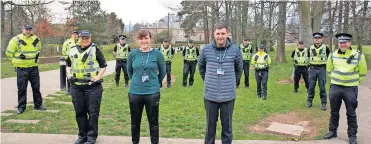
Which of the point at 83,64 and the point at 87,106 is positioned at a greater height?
the point at 83,64

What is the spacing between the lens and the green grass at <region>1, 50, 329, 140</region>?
6.51 meters

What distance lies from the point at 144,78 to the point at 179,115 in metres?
3.24

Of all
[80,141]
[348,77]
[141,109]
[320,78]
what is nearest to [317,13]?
[320,78]

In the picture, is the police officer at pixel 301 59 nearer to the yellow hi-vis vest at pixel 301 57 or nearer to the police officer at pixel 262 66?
the yellow hi-vis vest at pixel 301 57

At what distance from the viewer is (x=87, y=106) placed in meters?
5.54

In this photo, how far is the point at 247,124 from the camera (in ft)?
24.5

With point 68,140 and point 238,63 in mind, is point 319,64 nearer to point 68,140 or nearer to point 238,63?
point 238,63

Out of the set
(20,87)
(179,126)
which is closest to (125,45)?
(20,87)

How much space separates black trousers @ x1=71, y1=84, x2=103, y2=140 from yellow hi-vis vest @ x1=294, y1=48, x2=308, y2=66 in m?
8.26

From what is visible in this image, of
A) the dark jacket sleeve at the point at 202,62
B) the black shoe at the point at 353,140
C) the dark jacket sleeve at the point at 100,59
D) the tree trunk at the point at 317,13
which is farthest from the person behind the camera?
the tree trunk at the point at 317,13

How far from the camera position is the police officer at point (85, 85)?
5.45 m

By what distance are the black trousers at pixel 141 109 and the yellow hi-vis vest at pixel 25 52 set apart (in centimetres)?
397

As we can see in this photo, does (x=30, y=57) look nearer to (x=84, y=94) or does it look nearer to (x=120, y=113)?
(x=120, y=113)

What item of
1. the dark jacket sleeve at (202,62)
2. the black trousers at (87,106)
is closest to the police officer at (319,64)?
the dark jacket sleeve at (202,62)
